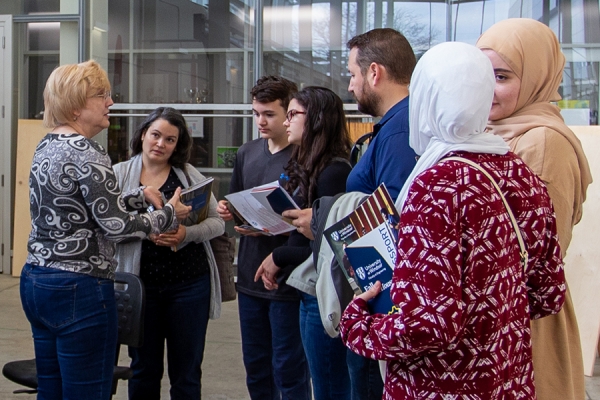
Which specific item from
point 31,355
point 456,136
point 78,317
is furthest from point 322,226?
point 31,355

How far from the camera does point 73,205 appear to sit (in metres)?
2.69

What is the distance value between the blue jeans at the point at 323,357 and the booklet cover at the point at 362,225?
3.22 ft

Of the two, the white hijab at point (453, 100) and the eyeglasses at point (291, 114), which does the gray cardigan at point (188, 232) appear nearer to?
the eyeglasses at point (291, 114)

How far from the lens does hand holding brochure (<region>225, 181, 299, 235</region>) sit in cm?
294

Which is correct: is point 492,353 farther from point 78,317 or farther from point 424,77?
point 78,317

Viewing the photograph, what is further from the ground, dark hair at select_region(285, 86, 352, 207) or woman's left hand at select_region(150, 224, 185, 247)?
dark hair at select_region(285, 86, 352, 207)

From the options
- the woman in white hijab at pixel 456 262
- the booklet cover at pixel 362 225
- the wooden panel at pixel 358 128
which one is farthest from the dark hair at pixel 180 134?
the wooden panel at pixel 358 128

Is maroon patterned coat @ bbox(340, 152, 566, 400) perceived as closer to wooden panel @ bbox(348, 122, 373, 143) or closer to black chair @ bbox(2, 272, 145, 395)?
black chair @ bbox(2, 272, 145, 395)

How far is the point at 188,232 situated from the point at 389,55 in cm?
145

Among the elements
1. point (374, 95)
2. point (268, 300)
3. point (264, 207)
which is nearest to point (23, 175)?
point (268, 300)

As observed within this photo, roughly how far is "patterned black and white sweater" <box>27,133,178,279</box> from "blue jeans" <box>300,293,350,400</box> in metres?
0.82

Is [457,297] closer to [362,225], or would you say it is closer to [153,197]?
[362,225]

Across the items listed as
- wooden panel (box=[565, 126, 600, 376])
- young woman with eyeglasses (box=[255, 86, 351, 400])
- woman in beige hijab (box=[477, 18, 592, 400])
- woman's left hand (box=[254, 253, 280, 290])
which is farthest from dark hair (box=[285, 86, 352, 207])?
wooden panel (box=[565, 126, 600, 376])

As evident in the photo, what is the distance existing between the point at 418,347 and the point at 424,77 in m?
0.64
